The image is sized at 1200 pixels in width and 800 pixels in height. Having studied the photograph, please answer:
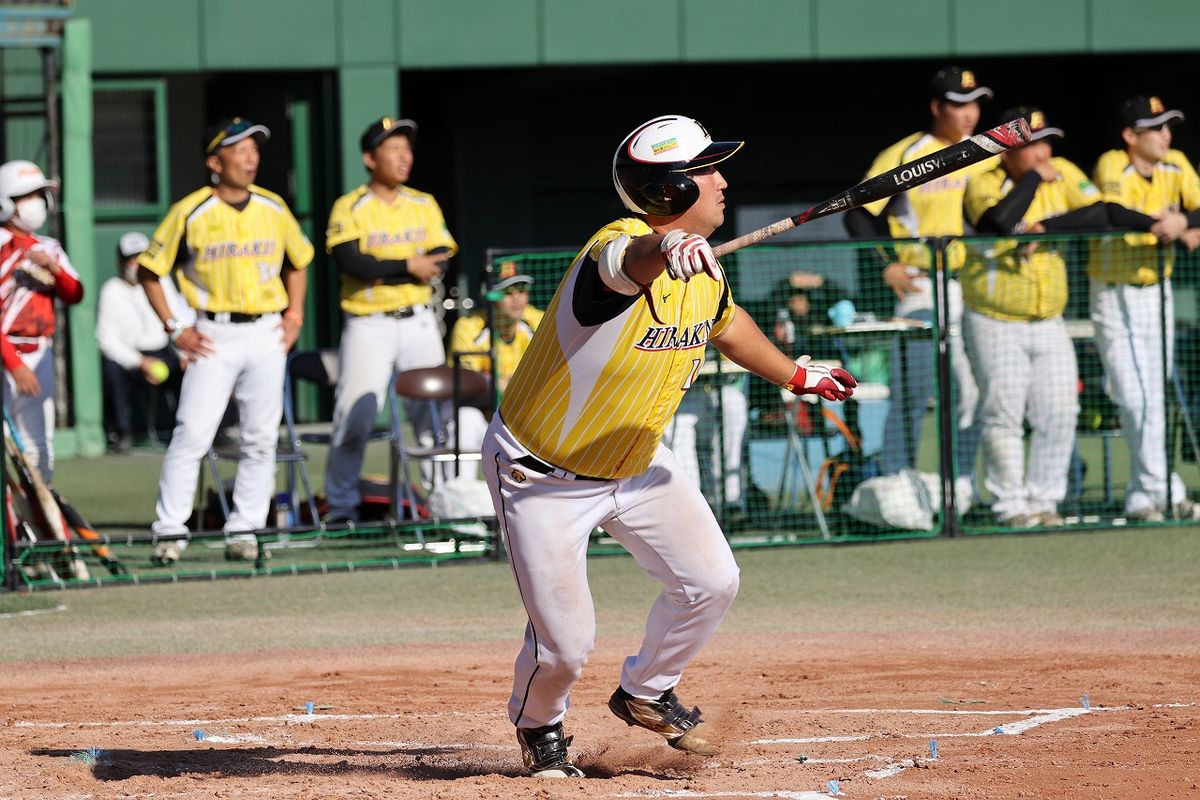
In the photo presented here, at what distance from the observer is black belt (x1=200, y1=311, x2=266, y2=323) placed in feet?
31.8

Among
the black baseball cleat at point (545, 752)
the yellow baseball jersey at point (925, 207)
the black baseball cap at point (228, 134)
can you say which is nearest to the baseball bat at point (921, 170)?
the black baseball cleat at point (545, 752)

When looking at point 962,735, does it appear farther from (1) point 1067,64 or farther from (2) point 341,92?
(1) point 1067,64

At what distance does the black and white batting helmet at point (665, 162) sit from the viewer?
4.85 m

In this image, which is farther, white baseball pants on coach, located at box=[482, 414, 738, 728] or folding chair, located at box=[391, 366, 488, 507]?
folding chair, located at box=[391, 366, 488, 507]

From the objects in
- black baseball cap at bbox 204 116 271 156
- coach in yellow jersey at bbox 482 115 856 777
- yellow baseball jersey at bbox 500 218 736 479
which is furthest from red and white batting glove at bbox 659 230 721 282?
black baseball cap at bbox 204 116 271 156

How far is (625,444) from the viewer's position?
4980 millimetres

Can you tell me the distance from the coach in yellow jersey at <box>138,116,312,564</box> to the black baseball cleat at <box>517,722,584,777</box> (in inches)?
181

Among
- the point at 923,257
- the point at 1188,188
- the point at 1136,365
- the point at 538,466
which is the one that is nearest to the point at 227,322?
the point at 923,257

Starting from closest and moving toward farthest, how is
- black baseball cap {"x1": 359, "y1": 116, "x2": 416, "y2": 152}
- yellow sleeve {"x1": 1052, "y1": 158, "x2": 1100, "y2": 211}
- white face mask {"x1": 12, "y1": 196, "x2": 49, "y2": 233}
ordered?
white face mask {"x1": 12, "y1": 196, "x2": 49, "y2": 233} < black baseball cap {"x1": 359, "y1": 116, "x2": 416, "y2": 152} < yellow sleeve {"x1": 1052, "y1": 158, "x2": 1100, "y2": 211}

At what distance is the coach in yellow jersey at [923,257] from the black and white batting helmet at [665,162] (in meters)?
5.23

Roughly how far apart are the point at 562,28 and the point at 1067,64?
8.06 metres

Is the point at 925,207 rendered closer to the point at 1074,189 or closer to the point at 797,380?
the point at 1074,189

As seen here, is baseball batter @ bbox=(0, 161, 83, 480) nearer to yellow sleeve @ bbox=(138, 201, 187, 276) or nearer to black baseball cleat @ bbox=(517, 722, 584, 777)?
yellow sleeve @ bbox=(138, 201, 187, 276)

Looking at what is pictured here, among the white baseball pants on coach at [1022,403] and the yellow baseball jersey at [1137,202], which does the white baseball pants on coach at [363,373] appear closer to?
the white baseball pants on coach at [1022,403]
